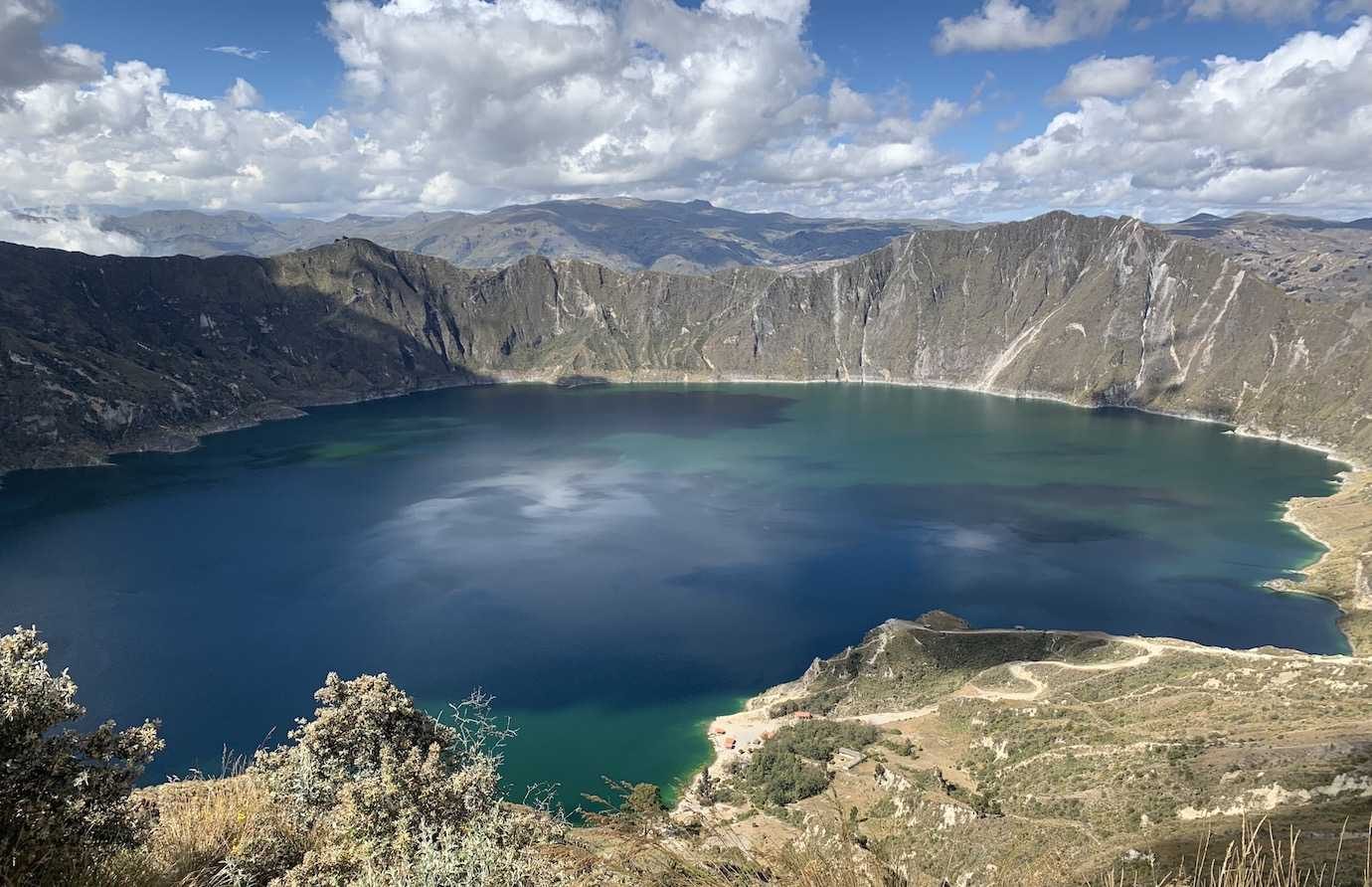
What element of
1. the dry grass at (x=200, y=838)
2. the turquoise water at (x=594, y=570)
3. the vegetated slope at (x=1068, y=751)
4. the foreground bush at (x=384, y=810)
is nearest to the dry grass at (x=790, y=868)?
the vegetated slope at (x=1068, y=751)

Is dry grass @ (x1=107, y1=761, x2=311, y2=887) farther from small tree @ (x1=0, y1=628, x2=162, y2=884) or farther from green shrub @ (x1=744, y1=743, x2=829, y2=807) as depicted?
green shrub @ (x1=744, y1=743, x2=829, y2=807)

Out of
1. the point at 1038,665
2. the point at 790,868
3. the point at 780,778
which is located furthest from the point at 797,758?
the point at 790,868

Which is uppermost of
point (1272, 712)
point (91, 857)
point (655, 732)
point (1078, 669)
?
point (91, 857)

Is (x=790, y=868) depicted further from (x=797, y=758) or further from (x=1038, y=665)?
(x=1038, y=665)

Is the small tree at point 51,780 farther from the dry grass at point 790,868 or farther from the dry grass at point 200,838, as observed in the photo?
the dry grass at point 790,868

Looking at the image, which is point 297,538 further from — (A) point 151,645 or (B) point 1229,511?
(B) point 1229,511

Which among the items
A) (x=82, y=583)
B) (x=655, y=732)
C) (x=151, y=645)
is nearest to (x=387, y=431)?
(x=82, y=583)
